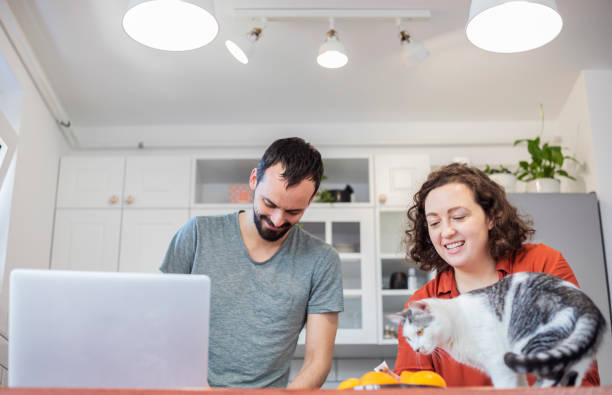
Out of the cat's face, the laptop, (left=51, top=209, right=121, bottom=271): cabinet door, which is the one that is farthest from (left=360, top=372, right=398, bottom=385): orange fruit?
(left=51, top=209, right=121, bottom=271): cabinet door

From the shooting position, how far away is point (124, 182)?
343cm

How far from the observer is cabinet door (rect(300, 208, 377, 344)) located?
10.3 feet

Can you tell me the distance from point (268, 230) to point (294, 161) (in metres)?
0.21

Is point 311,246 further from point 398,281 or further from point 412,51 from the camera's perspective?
point 398,281

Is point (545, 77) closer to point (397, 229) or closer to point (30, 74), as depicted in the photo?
point (397, 229)

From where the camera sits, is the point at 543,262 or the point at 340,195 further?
the point at 340,195

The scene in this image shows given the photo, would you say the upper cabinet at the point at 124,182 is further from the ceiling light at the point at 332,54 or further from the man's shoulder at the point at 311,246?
the man's shoulder at the point at 311,246

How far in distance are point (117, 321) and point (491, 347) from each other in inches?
21.7

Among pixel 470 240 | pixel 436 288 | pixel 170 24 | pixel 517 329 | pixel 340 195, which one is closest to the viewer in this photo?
pixel 517 329

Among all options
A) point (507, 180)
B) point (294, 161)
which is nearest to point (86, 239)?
point (294, 161)

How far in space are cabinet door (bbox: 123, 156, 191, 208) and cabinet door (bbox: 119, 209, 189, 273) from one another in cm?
6

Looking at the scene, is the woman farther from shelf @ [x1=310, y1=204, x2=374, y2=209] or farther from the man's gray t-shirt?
shelf @ [x1=310, y1=204, x2=374, y2=209]

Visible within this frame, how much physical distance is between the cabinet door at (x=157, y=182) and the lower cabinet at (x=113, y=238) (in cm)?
6

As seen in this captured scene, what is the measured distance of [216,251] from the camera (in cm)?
159
